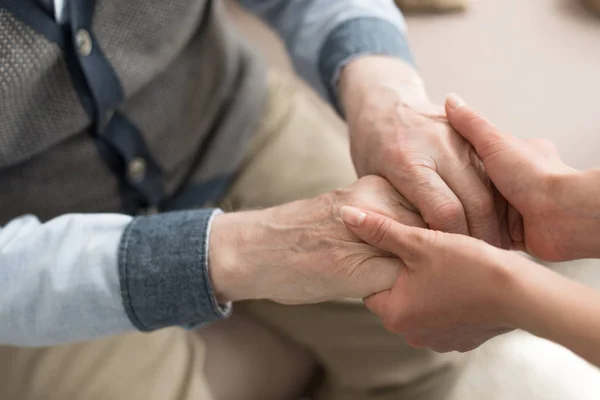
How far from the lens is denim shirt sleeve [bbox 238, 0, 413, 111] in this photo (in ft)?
2.16

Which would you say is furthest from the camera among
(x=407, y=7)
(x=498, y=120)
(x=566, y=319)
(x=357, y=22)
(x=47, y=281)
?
(x=407, y=7)

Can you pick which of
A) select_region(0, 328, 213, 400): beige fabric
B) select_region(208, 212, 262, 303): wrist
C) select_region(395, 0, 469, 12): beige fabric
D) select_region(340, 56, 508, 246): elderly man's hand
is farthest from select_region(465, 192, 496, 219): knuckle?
select_region(395, 0, 469, 12): beige fabric

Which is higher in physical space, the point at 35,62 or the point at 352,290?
the point at 35,62

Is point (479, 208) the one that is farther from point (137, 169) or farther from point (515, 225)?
point (137, 169)

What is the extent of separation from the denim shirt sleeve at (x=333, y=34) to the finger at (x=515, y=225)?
0.23 m

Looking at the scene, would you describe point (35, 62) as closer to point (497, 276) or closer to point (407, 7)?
point (497, 276)

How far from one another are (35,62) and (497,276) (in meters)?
0.46

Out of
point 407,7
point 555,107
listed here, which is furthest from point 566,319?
point 407,7

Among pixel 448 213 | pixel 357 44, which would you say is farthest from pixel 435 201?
pixel 357 44

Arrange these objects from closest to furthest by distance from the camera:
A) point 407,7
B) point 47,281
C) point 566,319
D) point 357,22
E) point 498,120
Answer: point 566,319, point 47,281, point 357,22, point 498,120, point 407,7

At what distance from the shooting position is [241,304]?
68 centimetres

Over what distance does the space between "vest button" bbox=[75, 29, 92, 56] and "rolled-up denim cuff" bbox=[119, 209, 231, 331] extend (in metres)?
0.19

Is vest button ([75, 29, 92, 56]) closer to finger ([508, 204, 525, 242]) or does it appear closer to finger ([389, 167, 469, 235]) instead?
finger ([389, 167, 469, 235])

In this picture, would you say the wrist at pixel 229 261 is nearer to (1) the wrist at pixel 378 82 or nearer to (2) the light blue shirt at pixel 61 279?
(2) the light blue shirt at pixel 61 279
